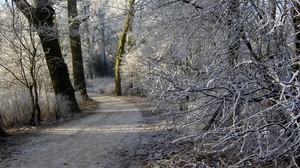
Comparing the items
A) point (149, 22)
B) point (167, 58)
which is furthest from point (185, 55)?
point (149, 22)

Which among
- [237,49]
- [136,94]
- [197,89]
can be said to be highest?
[237,49]

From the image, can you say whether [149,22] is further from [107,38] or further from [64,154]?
[107,38]

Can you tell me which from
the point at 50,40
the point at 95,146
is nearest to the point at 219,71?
the point at 95,146

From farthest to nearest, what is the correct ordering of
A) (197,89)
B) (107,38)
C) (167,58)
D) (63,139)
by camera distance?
(107,38), (63,139), (167,58), (197,89)

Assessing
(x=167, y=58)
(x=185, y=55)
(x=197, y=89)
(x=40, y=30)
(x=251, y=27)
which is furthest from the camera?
(x=40, y=30)

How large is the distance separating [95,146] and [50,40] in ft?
22.4

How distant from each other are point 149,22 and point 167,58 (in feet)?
2.86

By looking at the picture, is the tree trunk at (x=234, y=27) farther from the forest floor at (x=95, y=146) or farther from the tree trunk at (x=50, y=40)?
the tree trunk at (x=50, y=40)

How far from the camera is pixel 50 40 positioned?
14555 mm

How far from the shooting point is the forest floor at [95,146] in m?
7.47

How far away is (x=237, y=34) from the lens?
5461 millimetres

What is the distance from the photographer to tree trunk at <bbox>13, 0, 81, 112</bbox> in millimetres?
13205

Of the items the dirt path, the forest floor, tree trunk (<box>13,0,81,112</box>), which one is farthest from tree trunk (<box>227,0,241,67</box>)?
tree trunk (<box>13,0,81,112</box>)

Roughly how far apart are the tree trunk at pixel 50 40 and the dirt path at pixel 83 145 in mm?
2787
